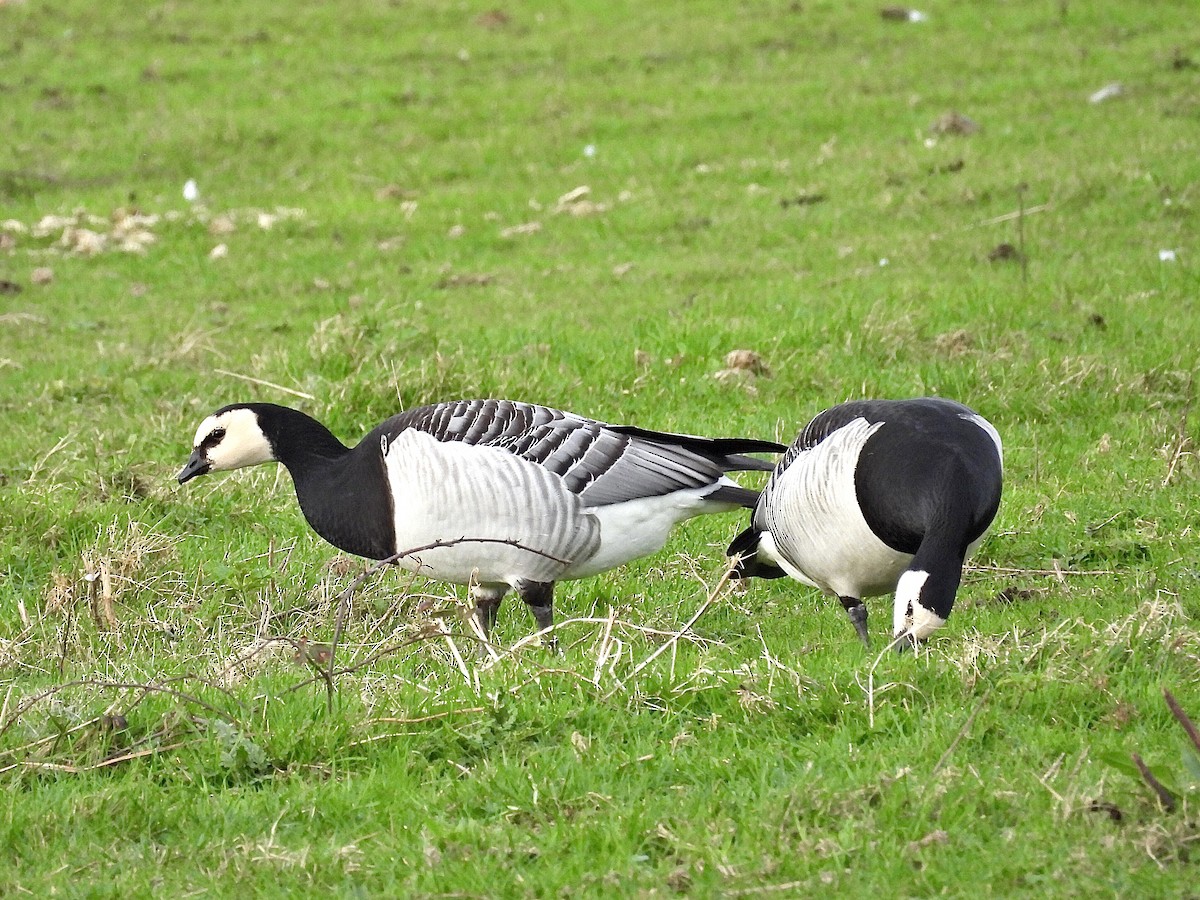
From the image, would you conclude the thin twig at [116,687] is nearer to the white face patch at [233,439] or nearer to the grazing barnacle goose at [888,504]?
the white face patch at [233,439]

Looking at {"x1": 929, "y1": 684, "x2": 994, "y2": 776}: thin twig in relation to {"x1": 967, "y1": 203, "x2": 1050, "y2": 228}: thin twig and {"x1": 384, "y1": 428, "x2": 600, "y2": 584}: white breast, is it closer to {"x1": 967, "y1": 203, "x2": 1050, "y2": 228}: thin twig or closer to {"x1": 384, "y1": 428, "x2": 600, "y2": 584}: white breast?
{"x1": 384, "y1": 428, "x2": 600, "y2": 584}: white breast

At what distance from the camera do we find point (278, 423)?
6770mm

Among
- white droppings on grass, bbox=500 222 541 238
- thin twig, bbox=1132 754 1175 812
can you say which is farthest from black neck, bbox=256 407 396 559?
white droppings on grass, bbox=500 222 541 238

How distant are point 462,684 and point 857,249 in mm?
8749

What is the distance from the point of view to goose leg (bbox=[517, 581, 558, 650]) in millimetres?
6383

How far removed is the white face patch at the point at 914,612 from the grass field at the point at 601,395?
0.13m

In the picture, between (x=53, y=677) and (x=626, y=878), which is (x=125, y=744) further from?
(x=626, y=878)

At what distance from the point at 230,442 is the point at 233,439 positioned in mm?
28

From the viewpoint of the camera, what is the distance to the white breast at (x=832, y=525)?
5.77m

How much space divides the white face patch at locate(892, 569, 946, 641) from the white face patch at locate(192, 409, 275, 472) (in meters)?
3.12

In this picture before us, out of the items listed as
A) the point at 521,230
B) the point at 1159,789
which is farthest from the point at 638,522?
the point at 521,230

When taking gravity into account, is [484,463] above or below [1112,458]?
above

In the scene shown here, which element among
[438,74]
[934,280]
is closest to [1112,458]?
[934,280]

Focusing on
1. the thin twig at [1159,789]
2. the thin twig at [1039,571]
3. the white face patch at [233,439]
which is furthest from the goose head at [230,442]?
the thin twig at [1159,789]
